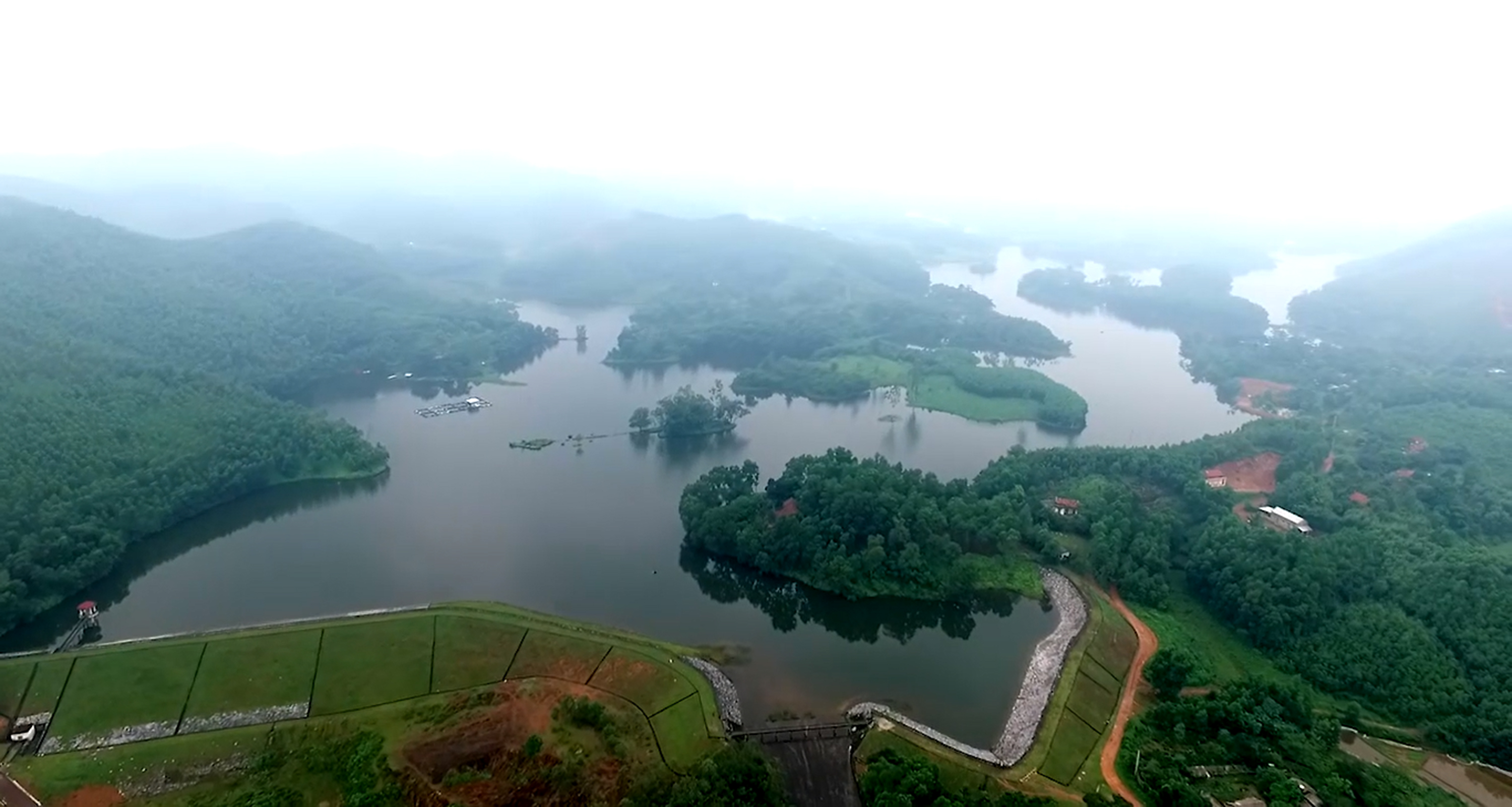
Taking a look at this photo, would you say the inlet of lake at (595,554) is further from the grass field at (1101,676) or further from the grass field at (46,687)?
the grass field at (46,687)

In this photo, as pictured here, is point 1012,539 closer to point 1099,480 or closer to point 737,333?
point 1099,480

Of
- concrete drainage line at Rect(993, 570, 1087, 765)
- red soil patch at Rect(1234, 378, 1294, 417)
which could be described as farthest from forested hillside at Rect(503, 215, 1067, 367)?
concrete drainage line at Rect(993, 570, 1087, 765)

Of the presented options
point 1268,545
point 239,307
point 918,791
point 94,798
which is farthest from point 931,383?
point 239,307

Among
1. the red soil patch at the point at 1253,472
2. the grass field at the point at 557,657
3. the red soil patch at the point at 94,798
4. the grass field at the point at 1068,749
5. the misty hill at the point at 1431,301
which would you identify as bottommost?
the red soil patch at the point at 94,798

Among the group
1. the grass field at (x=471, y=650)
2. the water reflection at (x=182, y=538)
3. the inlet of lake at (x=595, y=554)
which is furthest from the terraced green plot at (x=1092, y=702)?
the water reflection at (x=182, y=538)

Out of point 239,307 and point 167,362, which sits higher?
point 167,362

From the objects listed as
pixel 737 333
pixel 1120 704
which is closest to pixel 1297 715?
pixel 1120 704

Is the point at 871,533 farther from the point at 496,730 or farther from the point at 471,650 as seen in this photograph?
the point at 496,730

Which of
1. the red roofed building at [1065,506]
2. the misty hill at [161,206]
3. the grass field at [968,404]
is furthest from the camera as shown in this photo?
the misty hill at [161,206]
